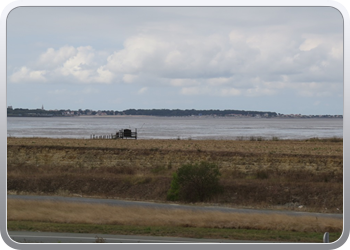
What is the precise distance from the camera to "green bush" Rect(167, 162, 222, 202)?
90.2 feet

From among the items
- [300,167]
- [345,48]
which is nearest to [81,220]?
[345,48]

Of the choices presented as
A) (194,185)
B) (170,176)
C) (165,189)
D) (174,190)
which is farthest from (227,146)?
(194,185)

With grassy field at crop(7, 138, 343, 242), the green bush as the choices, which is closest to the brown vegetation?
grassy field at crop(7, 138, 343, 242)

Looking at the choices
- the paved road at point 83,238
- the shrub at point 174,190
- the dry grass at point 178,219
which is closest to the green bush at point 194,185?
the shrub at point 174,190

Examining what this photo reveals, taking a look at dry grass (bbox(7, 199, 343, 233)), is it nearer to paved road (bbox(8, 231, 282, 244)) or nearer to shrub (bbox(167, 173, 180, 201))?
paved road (bbox(8, 231, 282, 244))

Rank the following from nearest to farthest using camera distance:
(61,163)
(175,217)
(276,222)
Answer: (276,222), (175,217), (61,163)

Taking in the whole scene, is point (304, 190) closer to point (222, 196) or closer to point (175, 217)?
point (222, 196)

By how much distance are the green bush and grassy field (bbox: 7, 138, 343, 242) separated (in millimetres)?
668

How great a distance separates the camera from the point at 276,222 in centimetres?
1612

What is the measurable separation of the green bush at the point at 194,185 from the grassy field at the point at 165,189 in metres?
0.67

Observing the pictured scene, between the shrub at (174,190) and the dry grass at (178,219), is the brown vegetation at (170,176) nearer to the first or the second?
the shrub at (174,190)
